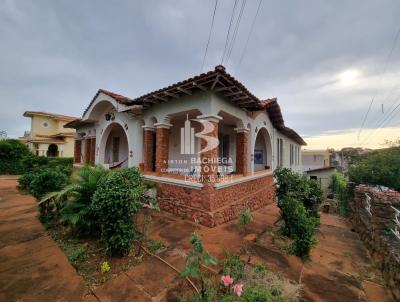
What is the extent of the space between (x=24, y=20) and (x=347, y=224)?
1443 cm

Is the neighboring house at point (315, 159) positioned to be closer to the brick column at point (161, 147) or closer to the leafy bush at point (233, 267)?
the brick column at point (161, 147)

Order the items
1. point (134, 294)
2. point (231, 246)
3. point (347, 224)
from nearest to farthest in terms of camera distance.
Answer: point (134, 294)
point (231, 246)
point (347, 224)

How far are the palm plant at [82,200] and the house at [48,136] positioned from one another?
23898 mm

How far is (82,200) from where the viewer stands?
4133mm

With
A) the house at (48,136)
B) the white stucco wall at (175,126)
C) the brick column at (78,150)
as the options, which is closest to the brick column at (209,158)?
the white stucco wall at (175,126)

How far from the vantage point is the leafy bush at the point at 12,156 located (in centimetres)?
1630

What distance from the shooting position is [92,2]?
6.62 meters

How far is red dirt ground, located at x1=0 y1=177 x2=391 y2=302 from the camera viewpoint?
8.53 feet

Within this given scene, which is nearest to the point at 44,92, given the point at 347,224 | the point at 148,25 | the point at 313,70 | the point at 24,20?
the point at 24,20

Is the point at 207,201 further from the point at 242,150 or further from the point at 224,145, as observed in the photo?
the point at 224,145

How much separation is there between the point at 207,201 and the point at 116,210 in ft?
9.17

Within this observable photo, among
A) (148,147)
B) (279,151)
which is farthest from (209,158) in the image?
(279,151)

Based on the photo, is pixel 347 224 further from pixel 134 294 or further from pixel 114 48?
pixel 114 48

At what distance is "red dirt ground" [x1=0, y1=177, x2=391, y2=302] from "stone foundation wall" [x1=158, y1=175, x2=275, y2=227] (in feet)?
1.30
